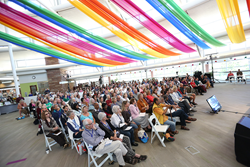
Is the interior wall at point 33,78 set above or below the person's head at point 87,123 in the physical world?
above

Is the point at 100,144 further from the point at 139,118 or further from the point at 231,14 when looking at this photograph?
the point at 231,14

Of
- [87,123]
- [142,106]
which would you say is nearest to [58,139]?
[87,123]

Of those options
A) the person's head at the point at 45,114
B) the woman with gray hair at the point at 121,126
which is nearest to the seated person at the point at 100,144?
the woman with gray hair at the point at 121,126

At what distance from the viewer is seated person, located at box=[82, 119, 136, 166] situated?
Answer: 2205mm

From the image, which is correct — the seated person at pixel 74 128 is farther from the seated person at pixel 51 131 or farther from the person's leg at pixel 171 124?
the person's leg at pixel 171 124

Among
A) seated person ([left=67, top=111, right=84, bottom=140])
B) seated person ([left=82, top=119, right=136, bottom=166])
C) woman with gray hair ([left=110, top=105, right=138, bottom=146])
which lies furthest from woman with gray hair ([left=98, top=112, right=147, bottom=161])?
seated person ([left=67, top=111, right=84, bottom=140])

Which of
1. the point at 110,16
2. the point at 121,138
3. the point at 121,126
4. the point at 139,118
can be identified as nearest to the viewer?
the point at 121,138

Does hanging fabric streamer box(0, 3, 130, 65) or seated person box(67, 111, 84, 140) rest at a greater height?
hanging fabric streamer box(0, 3, 130, 65)

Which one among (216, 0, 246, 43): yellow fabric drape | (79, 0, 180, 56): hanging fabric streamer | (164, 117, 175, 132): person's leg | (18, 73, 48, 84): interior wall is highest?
(79, 0, 180, 56): hanging fabric streamer

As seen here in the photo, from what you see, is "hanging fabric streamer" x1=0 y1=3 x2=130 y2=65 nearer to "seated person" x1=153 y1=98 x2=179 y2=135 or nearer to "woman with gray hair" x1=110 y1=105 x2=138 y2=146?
"woman with gray hair" x1=110 y1=105 x2=138 y2=146

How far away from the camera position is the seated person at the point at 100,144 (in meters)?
2.21

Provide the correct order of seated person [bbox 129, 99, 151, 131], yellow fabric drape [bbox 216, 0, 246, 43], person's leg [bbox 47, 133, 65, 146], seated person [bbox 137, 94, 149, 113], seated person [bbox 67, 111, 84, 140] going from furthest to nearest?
seated person [bbox 137, 94, 149, 113], yellow fabric drape [bbox 216, 0, 246, 43], seated person [bbox 129, 99, 151, 131], person's leg [bbox 47, 133, 65, 146], seated person [bbox 67, 111, 84, 140]

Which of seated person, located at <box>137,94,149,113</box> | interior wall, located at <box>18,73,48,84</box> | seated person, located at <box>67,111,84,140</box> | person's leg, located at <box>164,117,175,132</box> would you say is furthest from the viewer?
interior wall, located at <box>18,73,48,84</box>

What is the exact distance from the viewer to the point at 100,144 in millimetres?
2303
